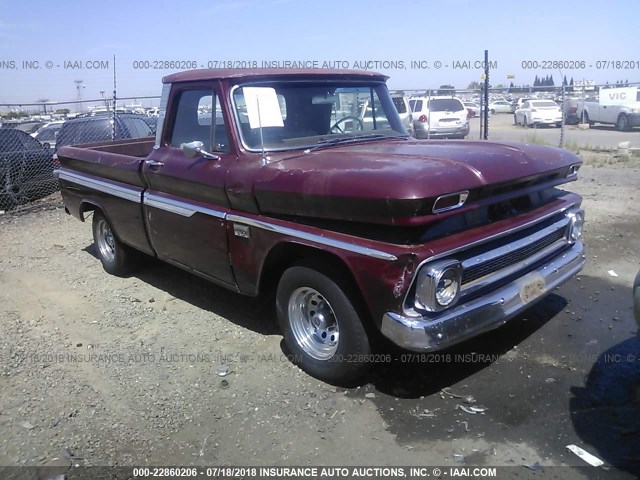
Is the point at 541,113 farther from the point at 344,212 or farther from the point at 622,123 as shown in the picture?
the point at 344,212

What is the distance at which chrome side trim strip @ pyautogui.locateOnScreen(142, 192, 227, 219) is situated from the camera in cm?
410

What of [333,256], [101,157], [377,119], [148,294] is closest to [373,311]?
[333,256]

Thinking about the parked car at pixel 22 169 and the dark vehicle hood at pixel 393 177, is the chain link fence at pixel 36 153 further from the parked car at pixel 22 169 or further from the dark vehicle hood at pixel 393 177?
the dark vehicle hood at pixel 393 177

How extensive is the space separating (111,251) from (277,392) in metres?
3.40

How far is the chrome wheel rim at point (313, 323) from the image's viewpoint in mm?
3670

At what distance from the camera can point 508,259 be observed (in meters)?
3.45

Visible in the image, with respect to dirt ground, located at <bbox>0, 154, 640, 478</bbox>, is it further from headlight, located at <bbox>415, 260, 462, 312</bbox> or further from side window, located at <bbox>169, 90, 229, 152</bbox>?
side window, located at <bbox>169, 90, 229, 152</bbox>

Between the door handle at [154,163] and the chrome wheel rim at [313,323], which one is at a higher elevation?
the door handle at [154,163]

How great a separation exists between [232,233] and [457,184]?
66.5 inches

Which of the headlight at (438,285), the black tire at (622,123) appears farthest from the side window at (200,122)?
the black tire at (622,123)

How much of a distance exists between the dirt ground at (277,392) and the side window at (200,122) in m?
1.54

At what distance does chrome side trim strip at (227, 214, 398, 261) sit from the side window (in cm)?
61

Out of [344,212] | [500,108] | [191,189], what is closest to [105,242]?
[191,189]

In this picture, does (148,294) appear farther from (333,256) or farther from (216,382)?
(333,256)
